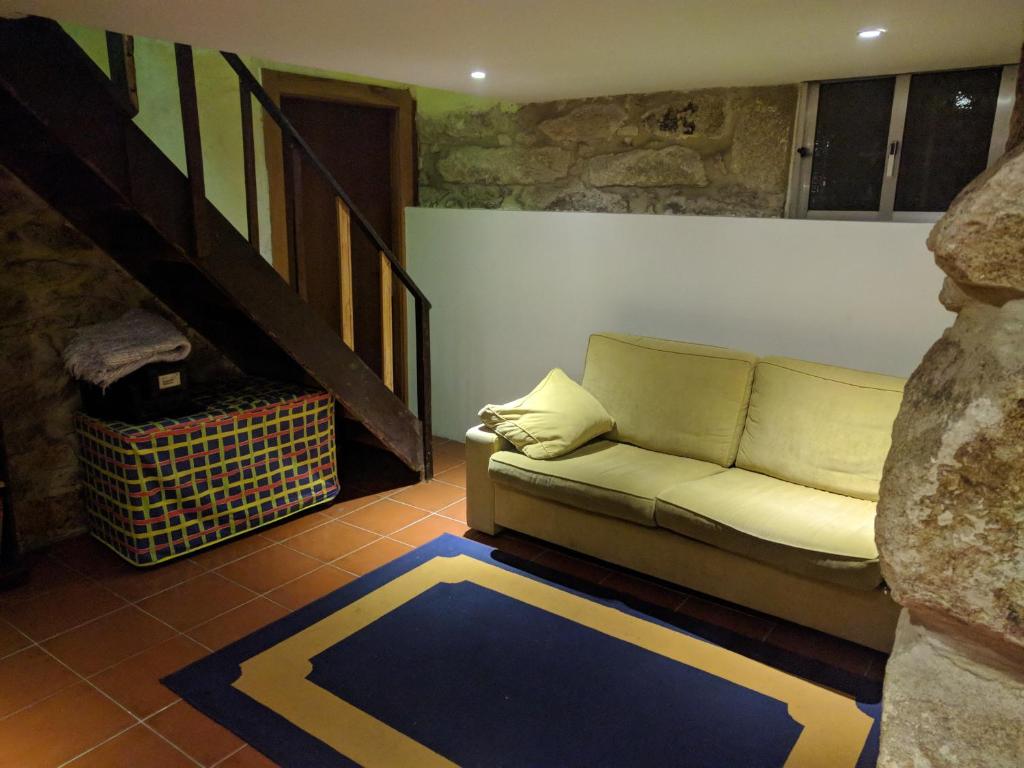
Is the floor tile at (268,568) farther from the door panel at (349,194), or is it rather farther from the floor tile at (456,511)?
the door panel at (349,194)

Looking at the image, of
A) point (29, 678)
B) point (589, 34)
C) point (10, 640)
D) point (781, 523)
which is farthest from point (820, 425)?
point (10, 640)

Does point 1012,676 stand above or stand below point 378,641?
above

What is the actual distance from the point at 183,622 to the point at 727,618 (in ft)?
6.68

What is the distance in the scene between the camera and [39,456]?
10.9ft

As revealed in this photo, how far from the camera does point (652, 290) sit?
381 cm

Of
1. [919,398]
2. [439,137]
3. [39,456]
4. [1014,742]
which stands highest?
[439,137]

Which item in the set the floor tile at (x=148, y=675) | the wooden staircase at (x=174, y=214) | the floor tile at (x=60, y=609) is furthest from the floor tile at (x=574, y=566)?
the floor tile at (x=60, y=609)

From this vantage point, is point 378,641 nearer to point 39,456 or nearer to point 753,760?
point 753,760

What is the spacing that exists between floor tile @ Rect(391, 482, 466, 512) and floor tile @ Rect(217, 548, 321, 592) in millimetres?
730

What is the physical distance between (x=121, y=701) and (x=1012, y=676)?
8.45 ft

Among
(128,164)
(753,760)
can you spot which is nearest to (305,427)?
(128,164)

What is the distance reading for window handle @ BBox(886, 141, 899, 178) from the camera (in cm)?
330

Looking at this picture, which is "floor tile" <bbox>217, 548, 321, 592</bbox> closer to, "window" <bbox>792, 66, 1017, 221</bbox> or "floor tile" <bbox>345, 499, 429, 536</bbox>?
"floor tile" <bbox>345, 499, 429, 536</bbox>

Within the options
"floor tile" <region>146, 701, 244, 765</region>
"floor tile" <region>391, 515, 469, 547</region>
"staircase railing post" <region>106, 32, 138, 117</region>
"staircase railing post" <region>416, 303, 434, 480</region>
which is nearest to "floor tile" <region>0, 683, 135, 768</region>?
"floor tile" <region>146, 701, 244, 765</region>
